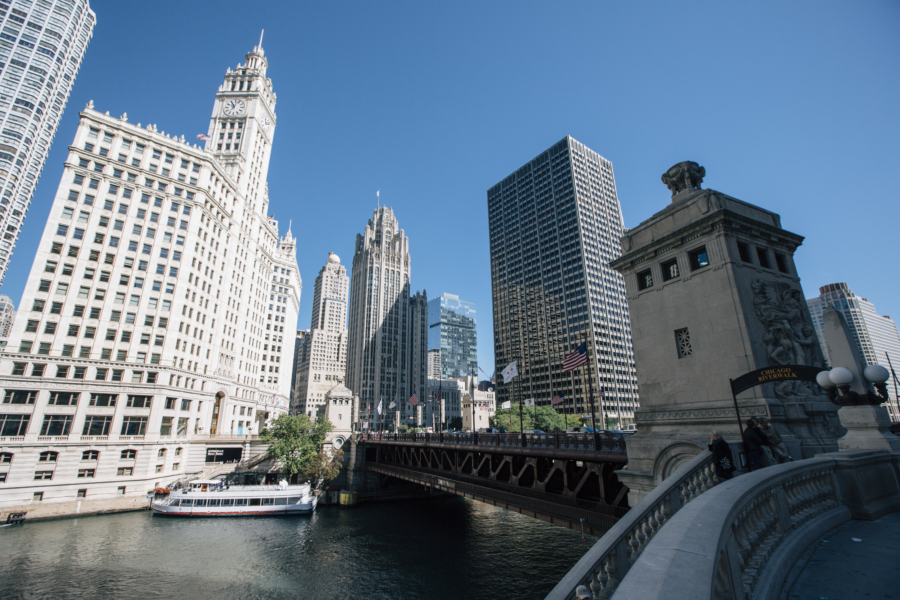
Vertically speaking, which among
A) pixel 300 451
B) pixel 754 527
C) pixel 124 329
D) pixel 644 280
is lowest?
pixel 300 451

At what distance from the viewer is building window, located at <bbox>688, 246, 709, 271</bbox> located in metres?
→ 18.0

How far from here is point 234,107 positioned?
89.6 m

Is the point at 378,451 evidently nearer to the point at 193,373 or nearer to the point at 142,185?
the point at 193,373

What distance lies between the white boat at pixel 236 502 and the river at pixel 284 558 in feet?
5.56

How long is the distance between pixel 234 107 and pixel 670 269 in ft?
331

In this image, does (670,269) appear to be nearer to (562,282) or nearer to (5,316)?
(562,282)

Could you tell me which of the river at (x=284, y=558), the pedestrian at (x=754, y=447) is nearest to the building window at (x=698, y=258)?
the pedestrian at (x=754, y=447)

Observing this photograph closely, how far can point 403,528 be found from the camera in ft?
142

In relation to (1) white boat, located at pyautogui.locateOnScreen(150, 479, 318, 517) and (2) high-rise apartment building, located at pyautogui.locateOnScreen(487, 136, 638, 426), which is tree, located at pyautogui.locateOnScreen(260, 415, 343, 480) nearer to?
(1) white boat, located at pyautogui.locateOnScreen(150, 479, 318, 517)

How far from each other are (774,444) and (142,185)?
76.1 meters

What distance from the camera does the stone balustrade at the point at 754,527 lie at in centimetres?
407

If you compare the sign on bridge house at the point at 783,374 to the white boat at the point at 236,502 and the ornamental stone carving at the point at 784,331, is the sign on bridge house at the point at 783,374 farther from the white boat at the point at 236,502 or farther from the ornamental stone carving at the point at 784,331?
the white boat at the point at 236,502

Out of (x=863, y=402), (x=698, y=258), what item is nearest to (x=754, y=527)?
(x=863, y=402)

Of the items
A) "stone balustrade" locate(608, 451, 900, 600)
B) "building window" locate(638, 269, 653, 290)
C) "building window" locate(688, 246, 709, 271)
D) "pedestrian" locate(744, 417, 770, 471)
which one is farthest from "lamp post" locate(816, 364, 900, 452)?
"building window" locate(638, 269, 653, 290)
